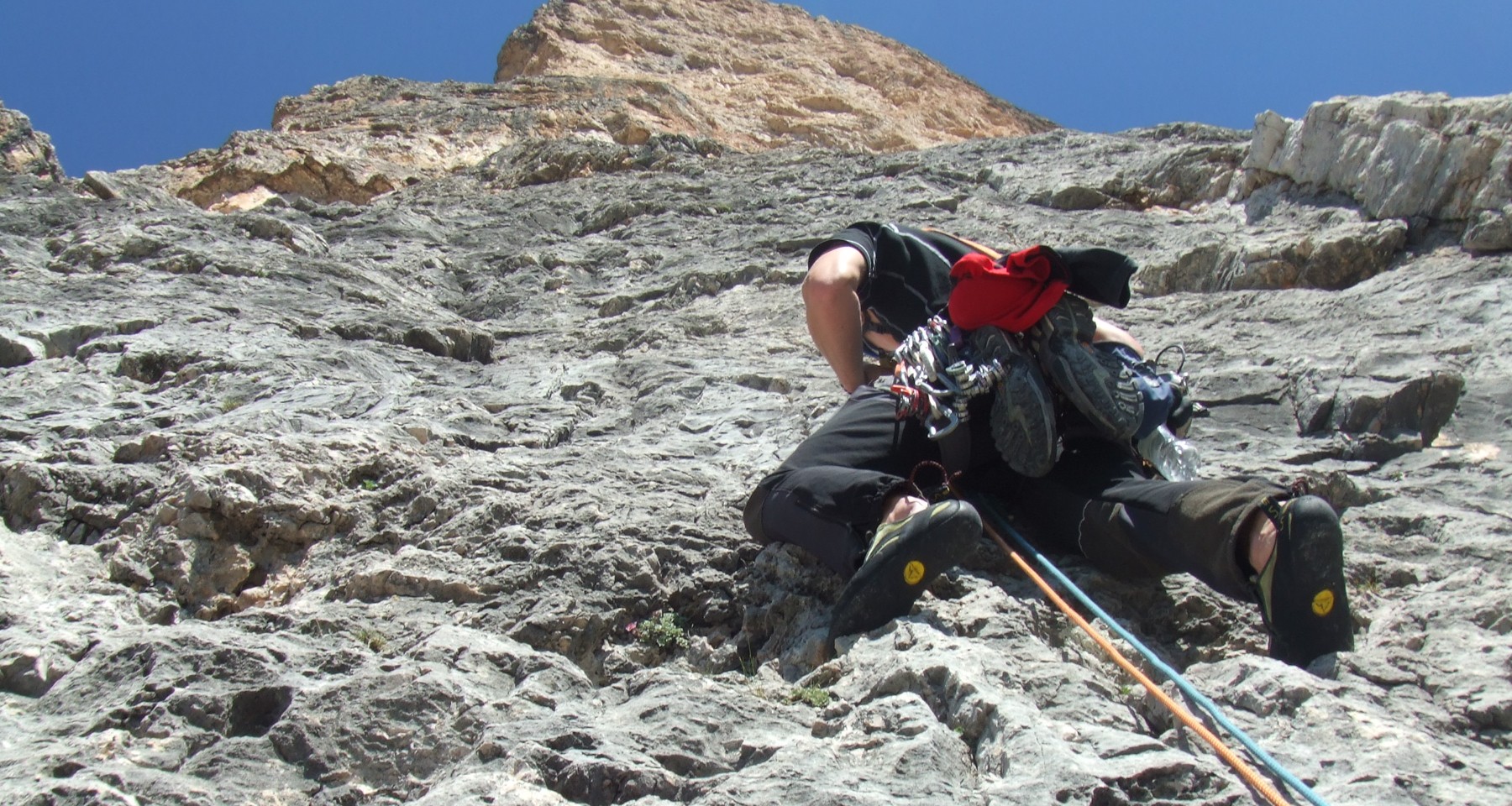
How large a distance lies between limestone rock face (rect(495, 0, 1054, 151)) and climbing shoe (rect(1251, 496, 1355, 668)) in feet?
59.1

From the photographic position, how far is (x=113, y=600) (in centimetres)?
283

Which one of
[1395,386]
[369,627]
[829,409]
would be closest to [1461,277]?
[1395,386]

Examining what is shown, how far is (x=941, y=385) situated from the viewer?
3086 millimetres

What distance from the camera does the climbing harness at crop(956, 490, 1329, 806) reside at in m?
1.88

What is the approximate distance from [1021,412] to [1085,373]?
0.73 feet

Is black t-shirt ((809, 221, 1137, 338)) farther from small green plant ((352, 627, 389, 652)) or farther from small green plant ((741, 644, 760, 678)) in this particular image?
small green plant ((352, 627, 389, 652))

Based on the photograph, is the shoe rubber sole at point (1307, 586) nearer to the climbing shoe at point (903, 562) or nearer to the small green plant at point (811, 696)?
the climbing shoe at point (903, 562)

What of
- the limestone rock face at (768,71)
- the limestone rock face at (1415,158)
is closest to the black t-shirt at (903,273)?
the limestone rock face at (1415,158)

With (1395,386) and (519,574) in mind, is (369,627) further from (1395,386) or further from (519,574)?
(1395,386)

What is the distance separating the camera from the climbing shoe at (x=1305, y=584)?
2.34 m

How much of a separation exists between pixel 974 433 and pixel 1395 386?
1764 millimetres

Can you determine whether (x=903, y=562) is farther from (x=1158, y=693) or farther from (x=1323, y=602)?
(x=1323, y=602)

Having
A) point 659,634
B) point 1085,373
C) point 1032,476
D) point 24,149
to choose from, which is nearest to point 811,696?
point 659,634

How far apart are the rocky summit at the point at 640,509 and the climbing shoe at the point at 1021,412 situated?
0.32m
